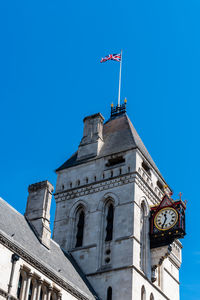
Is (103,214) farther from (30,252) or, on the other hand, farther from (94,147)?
(30,252)

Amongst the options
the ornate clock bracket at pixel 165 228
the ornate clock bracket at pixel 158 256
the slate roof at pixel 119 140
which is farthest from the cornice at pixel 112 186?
the ornate clock bracket at pixel 158 256

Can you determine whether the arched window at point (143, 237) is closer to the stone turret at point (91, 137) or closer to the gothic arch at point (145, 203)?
the gothic arch at point (145, 203)

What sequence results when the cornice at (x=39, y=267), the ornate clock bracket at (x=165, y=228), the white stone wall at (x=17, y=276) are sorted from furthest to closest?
the ornate clock bracket at (x=165, y=228) → the cornice at (x=39, y=267) → the white stone wall at (x=17, y=276)

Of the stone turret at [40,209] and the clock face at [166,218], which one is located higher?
the clock face at [166,218]

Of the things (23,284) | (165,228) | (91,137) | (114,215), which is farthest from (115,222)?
(23,284)

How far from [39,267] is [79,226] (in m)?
12.6

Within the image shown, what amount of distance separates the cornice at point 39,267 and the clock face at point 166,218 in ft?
29.9

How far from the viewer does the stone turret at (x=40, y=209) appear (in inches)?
1534

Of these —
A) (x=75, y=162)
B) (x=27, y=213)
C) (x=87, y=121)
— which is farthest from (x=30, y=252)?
(x=87, y=121)

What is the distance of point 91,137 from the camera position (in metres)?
49.8

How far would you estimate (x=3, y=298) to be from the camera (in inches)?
1183

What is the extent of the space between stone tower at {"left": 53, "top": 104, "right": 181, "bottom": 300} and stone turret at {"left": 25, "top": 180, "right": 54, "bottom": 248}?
5269 mm

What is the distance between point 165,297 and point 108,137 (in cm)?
1315

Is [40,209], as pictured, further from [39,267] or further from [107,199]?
[107,199]
